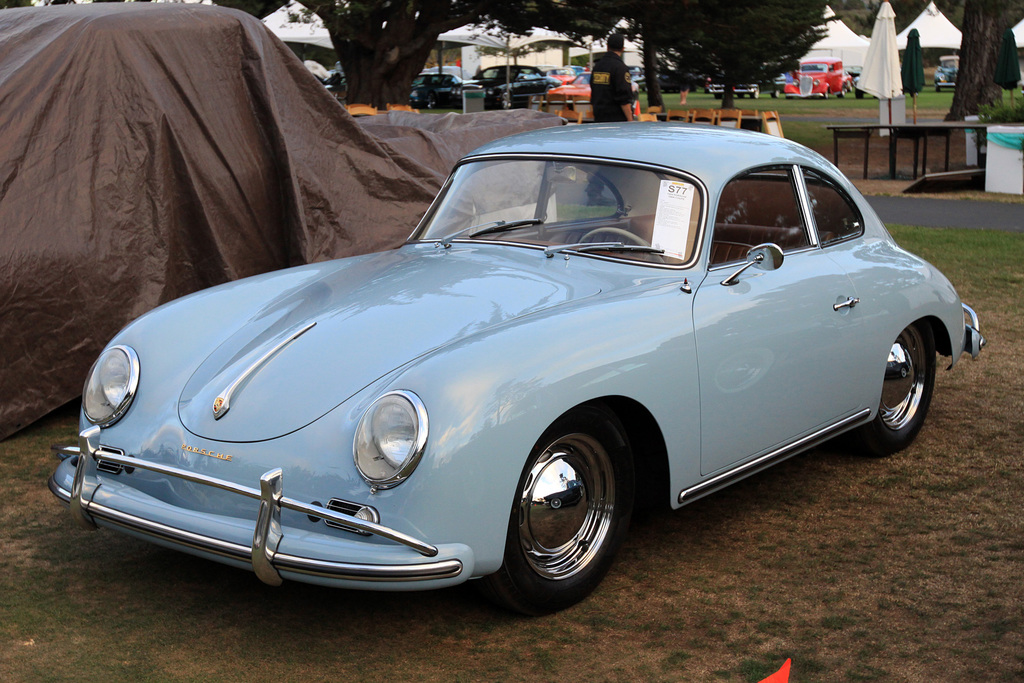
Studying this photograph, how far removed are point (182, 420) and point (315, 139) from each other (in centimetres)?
410

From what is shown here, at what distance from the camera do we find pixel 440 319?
357cm

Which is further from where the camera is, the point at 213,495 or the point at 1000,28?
the point at 1000,28

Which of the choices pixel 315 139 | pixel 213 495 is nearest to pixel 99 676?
pixel 213 495

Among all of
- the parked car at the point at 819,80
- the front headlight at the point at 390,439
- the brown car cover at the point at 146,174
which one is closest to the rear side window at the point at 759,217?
the front headlight at the point at 390,439

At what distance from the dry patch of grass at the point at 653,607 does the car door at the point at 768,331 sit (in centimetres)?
43

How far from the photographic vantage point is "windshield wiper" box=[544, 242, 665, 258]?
13.3 ft

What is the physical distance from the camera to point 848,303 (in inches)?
175

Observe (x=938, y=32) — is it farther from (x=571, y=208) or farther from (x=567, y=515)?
(x=567, y=515)

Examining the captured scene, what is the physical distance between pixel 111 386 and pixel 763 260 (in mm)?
2460

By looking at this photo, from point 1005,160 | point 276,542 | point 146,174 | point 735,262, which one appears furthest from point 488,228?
point 1005,160

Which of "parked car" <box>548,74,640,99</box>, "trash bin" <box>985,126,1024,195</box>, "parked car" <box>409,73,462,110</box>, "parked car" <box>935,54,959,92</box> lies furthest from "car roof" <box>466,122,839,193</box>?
"parked car" <box>935,54,959,92</box>

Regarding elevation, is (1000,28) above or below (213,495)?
above

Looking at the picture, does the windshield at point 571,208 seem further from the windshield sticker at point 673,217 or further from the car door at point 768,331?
the car door at point 768,331

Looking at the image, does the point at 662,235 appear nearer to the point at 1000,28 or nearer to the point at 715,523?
the point at 715,523
